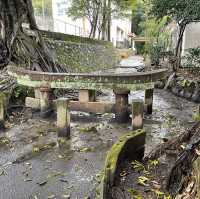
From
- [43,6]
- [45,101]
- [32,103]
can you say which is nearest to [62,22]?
[43,6]

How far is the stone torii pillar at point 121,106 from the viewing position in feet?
18.1

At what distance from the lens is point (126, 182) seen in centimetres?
264

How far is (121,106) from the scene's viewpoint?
5.61 m

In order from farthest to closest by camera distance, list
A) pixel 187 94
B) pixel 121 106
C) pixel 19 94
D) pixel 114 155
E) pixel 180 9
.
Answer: pixel 180 9 → pixel 187 94 → pixel 19 94 → pixel 121 106 → pixel 114 155

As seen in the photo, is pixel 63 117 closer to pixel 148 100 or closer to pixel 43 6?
pixel 148 100

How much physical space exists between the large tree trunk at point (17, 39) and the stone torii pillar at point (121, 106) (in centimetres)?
285

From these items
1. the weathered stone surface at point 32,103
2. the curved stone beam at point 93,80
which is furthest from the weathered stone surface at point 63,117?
the weathered stone surface at point 32,103

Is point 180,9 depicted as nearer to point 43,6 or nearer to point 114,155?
A: point 114,155

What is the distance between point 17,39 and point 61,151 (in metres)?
4.11

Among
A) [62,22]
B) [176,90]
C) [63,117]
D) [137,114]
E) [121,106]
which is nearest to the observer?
[63,117]

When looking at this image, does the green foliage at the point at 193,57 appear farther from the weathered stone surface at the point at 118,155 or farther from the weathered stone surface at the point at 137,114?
the weathered stone surface at the point at 118,155

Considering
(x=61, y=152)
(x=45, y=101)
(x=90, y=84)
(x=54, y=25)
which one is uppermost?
(x=54, y=25)

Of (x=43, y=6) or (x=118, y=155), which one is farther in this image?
(x=43, y=6)

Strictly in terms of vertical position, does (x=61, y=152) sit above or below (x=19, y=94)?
below
